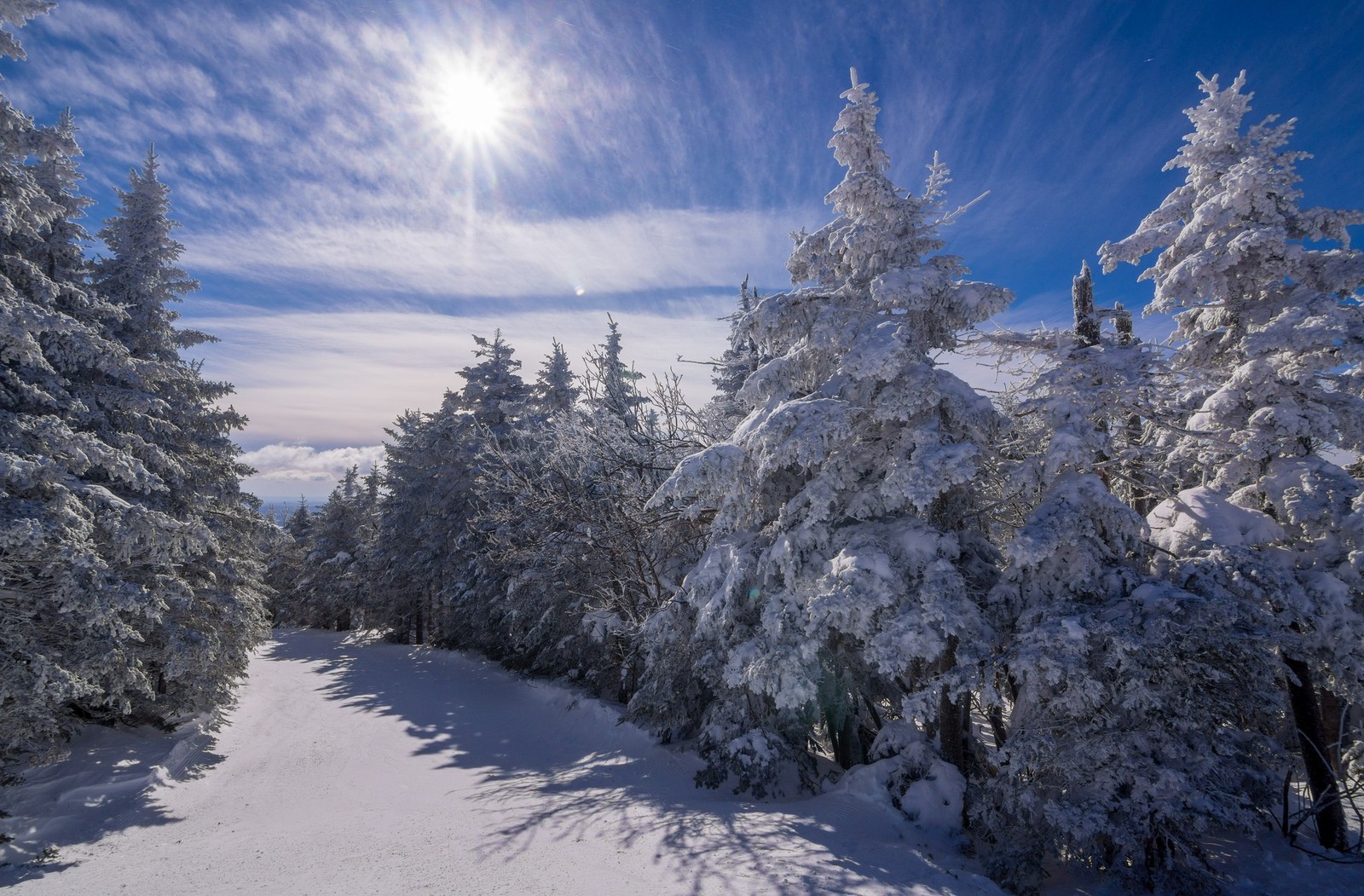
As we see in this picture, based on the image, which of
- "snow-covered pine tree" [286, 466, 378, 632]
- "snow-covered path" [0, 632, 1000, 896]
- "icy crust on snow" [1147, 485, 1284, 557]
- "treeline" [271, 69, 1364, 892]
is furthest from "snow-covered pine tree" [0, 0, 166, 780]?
"snow-covered pine tree" [286, 466, 378, 632]

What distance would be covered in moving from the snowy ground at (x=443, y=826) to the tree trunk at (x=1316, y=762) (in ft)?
Answer: 2.30

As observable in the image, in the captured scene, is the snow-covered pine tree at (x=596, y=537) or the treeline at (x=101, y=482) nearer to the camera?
the treeline at (x=101, y=482)

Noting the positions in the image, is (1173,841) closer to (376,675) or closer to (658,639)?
(658,639)

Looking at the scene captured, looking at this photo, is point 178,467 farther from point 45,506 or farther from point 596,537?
point 596,537

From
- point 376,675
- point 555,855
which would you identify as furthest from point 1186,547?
point 376,675

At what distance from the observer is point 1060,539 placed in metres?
6.94

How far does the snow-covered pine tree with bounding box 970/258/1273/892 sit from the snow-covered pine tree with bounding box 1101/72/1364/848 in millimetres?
1178

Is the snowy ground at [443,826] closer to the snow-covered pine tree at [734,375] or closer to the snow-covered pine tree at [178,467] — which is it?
the snow-covered pine tree at [178,467]

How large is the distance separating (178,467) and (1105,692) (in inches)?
598

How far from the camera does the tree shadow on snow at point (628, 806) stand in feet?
22.5

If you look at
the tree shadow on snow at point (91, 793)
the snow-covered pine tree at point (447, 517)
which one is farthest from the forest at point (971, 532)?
the snow-covered pine tree at point (447, 517)

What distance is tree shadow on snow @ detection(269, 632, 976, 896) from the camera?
22.5 ft

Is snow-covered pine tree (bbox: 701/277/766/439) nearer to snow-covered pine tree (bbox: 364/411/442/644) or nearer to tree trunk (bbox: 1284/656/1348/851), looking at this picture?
tree trunk (bbox: 1284/656/1348/851)

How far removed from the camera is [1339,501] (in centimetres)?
757
